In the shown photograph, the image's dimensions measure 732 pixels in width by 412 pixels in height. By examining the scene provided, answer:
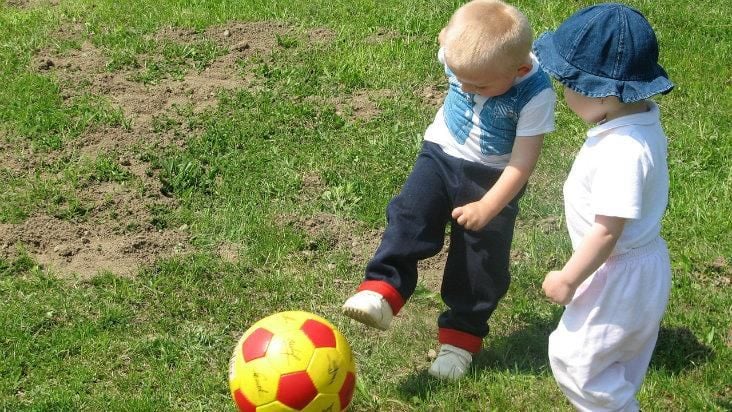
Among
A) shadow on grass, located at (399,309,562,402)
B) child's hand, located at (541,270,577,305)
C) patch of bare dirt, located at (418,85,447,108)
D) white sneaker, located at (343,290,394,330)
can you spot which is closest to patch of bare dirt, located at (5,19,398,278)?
patch of bare dirt, located at (418,85,447,108)

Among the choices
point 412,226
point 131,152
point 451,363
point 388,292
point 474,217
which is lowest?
point 451,363

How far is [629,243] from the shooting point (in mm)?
3227

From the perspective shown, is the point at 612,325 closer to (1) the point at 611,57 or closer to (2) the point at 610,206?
(2) the point at 610,206

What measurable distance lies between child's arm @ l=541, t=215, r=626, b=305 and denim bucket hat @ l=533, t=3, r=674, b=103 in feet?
1.33

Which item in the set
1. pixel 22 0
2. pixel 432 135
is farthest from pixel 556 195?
pixel 22 0

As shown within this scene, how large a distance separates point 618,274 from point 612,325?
183mm

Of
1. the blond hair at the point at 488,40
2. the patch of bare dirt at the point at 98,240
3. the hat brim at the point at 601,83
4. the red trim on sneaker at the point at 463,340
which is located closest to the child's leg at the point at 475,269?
the red trim on sneaker at the point at 463,340

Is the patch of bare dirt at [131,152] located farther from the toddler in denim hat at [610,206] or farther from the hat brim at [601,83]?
the hat brim at [601,83]

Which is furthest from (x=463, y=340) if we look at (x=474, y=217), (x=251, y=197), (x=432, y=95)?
(x=432, y=95)

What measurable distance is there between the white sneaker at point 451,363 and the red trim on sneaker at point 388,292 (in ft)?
0.98

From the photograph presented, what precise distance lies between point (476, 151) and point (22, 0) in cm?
573

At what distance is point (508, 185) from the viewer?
3.78m

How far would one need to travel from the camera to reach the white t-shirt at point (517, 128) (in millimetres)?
3764

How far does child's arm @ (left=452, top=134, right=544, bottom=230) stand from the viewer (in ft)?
12.4
